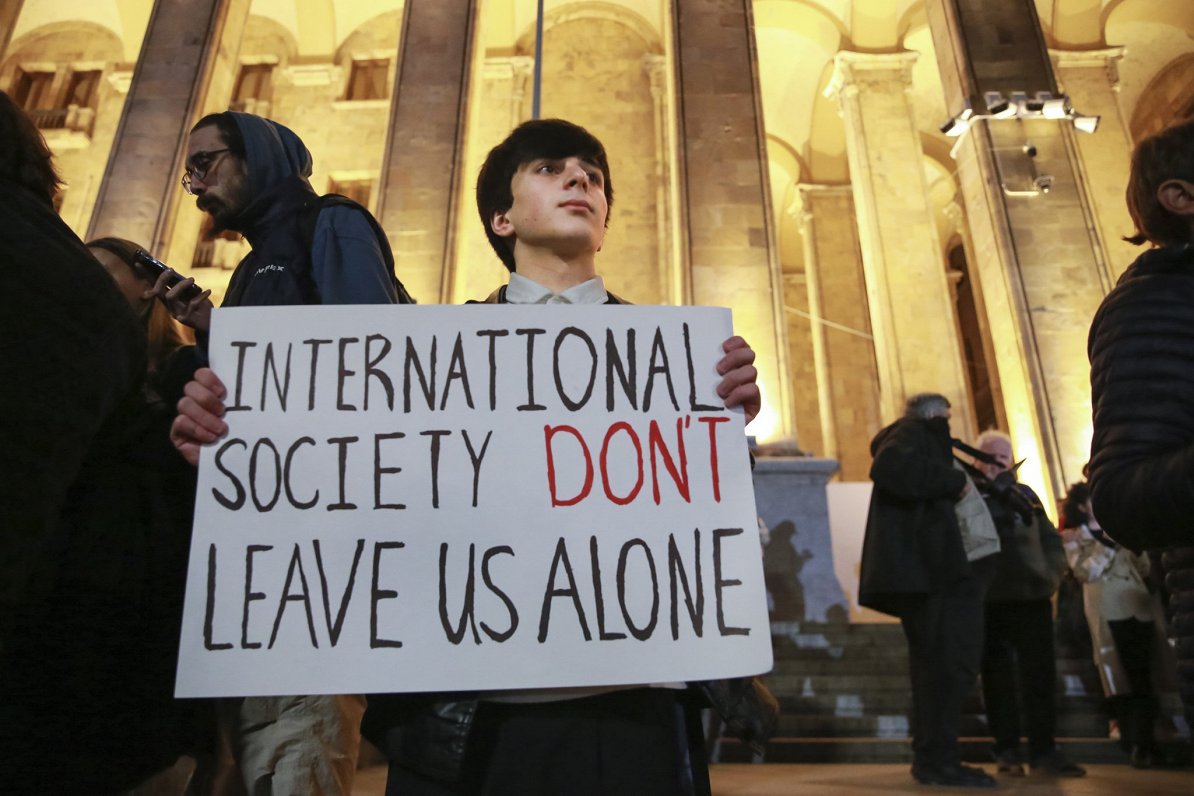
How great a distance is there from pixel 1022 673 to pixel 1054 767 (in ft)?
1.61

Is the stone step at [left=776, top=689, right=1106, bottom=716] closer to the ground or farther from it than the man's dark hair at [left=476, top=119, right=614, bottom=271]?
closer to the ground

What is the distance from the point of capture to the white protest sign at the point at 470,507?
1301 millimetres

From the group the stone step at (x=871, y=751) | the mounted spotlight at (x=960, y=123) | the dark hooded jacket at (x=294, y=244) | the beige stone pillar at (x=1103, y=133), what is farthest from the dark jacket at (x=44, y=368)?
the beige stone pillar at (x=1103, y=133)

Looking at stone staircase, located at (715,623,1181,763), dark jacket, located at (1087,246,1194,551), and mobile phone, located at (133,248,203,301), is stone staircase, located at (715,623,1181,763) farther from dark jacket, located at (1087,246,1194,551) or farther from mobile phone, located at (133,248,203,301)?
mobile phone, located at (133,248,203,301)

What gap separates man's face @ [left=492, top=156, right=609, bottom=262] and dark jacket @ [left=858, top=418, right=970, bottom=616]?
286cm

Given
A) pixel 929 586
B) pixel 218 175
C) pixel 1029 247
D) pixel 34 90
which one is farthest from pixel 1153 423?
pixel 34 90

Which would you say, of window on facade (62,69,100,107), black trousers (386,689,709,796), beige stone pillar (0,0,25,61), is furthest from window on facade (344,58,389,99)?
black trousers (386,689,709,796)

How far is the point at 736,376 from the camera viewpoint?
58.0 inches

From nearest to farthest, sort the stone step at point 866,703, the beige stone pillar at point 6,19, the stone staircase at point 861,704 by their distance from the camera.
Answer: the stone staircase at point 861,704, the stone step at point 866,703, the beige stone pillar at point 6,19

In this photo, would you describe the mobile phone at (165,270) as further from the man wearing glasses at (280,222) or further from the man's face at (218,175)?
the man's face at (218,175)

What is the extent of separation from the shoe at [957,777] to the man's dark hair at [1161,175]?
3111 mm

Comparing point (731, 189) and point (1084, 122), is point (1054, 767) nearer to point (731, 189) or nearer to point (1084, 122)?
point (731, 189)

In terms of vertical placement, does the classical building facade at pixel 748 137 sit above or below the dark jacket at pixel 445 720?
above

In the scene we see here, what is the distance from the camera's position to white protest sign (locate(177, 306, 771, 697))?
1301 millimetres
